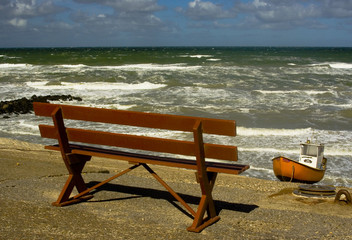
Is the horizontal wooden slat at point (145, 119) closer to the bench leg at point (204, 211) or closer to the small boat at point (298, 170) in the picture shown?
the bench leg at point (204, 211)

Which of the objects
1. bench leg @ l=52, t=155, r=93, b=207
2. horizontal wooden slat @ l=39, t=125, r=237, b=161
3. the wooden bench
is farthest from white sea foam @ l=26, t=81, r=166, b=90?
horizontal wooden slat @ l=39, t=125, r=237, b=161

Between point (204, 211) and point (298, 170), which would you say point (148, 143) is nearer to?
point (204, 211)

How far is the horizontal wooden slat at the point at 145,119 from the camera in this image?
425 centimetres

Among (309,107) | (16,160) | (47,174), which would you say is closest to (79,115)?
(47,174)

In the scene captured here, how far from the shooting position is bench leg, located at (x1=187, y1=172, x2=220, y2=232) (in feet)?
14.7

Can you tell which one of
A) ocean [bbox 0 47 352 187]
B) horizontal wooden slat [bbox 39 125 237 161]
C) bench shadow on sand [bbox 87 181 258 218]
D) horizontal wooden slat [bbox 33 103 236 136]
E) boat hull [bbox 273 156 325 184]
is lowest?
ocean [bbox 0 47 352 187]

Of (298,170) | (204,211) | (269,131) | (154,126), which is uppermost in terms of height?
(154,126)

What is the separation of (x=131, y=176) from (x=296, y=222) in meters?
2.84

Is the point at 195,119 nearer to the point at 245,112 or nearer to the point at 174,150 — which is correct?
the point at 174,150

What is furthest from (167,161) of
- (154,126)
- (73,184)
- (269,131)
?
(269,131)

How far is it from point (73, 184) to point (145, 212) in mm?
932

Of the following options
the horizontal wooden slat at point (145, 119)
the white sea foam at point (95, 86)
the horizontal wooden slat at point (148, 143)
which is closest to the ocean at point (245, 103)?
the white sea foam at point (95, 86)

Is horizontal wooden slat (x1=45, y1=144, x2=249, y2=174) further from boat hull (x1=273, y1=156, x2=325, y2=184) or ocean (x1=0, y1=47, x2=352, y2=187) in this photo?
ocean (x1=0, y1=47, x2=352, y2=187)

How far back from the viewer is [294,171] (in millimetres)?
9062
